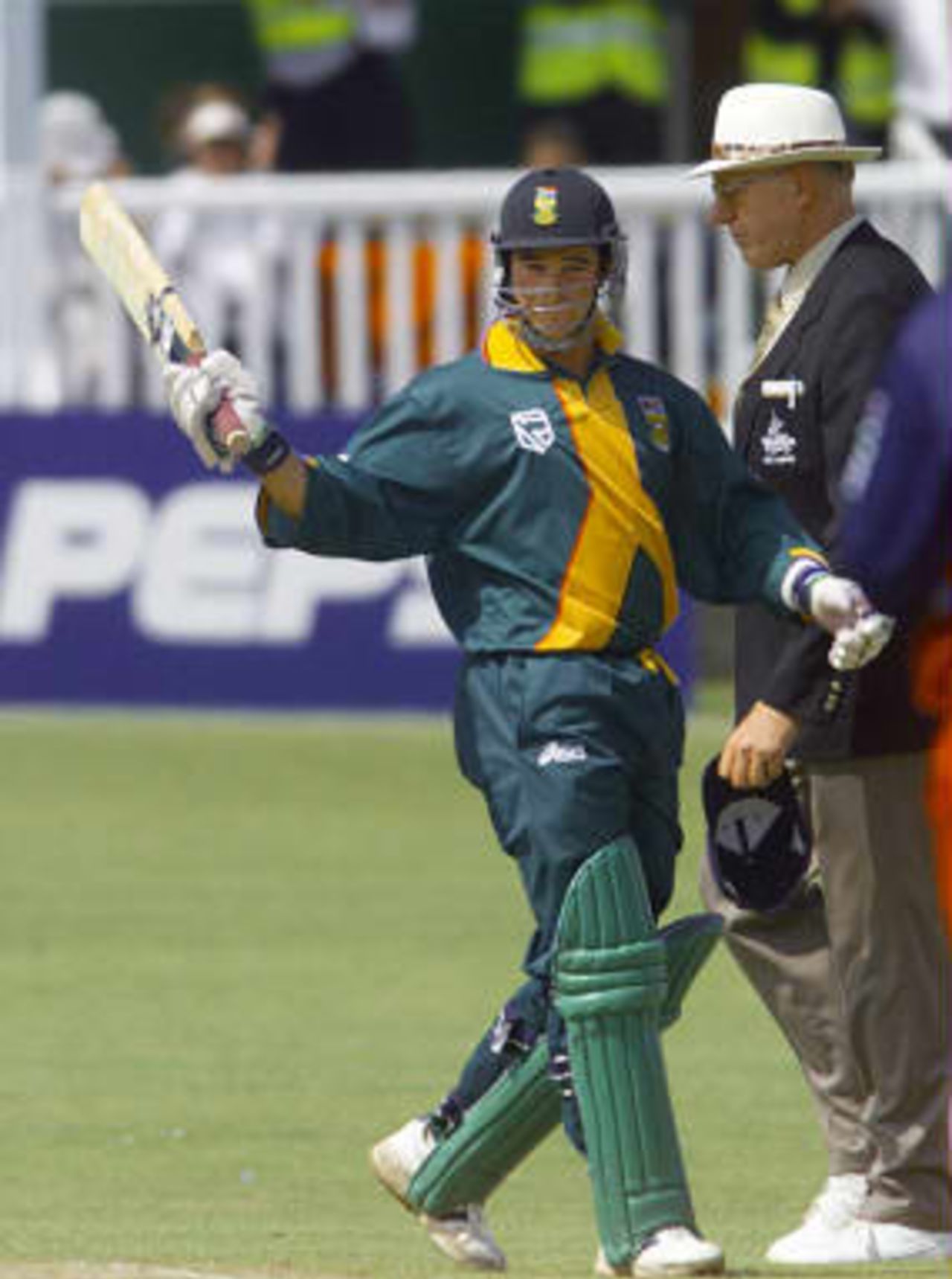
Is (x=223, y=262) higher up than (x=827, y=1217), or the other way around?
(x=223, y=262)

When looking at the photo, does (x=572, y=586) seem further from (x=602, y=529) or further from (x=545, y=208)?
(x=545, y=208)

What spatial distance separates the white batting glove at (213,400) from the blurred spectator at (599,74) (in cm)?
1186

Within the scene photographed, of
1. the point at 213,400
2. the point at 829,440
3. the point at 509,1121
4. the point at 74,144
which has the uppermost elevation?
the point at 213,400

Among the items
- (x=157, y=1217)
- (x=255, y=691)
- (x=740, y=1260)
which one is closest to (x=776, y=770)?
(x=740, y=1260)

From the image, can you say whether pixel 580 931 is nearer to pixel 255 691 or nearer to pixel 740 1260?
pixel 740 1260

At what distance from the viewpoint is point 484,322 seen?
1638 centimetres

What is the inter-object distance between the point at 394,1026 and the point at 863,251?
3.19m

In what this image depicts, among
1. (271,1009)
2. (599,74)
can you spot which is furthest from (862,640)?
(599,74)

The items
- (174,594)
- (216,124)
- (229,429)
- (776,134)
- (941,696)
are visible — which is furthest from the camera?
(216,124)

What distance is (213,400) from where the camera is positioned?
725 cm

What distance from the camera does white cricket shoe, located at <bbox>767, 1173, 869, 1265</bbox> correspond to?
8.08 metres

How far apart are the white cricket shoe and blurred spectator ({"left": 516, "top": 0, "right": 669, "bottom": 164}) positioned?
1120cm

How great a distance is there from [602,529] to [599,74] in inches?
473

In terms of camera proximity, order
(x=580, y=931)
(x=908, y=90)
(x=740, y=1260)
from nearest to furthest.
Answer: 1. (x=580, y=931)
2. (x=740, y=1260)
3. (x=908, y=90)
